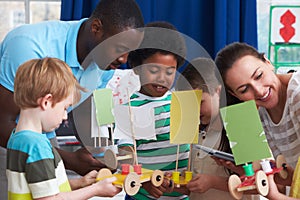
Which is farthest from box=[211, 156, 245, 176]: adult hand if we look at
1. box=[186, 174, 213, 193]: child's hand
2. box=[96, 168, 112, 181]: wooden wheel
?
box=[96, 168, 112, 181]: wooden wheel

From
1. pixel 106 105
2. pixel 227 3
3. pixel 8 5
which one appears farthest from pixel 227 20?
pixel 106 105

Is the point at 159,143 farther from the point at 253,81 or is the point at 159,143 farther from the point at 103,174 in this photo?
the point at 253,81

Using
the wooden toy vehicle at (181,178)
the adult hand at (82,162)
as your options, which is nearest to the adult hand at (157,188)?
the wooden toy vehicle at (181,178)

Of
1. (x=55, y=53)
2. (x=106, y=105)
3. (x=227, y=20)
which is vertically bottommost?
(x=106, y=105)

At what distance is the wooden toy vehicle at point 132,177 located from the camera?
3.51ft

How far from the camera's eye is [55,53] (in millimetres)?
1363

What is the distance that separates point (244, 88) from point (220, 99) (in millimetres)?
68

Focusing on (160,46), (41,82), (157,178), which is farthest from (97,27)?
(157,178)

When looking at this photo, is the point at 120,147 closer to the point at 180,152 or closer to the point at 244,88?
the point at 180,152

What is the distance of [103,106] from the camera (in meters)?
1.16

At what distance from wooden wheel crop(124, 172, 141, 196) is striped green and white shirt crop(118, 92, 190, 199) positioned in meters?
0.12

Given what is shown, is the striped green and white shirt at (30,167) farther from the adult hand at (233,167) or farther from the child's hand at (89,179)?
the adult hand at (233,167)

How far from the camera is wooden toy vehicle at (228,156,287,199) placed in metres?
1.00

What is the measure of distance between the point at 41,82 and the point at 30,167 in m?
0.17
